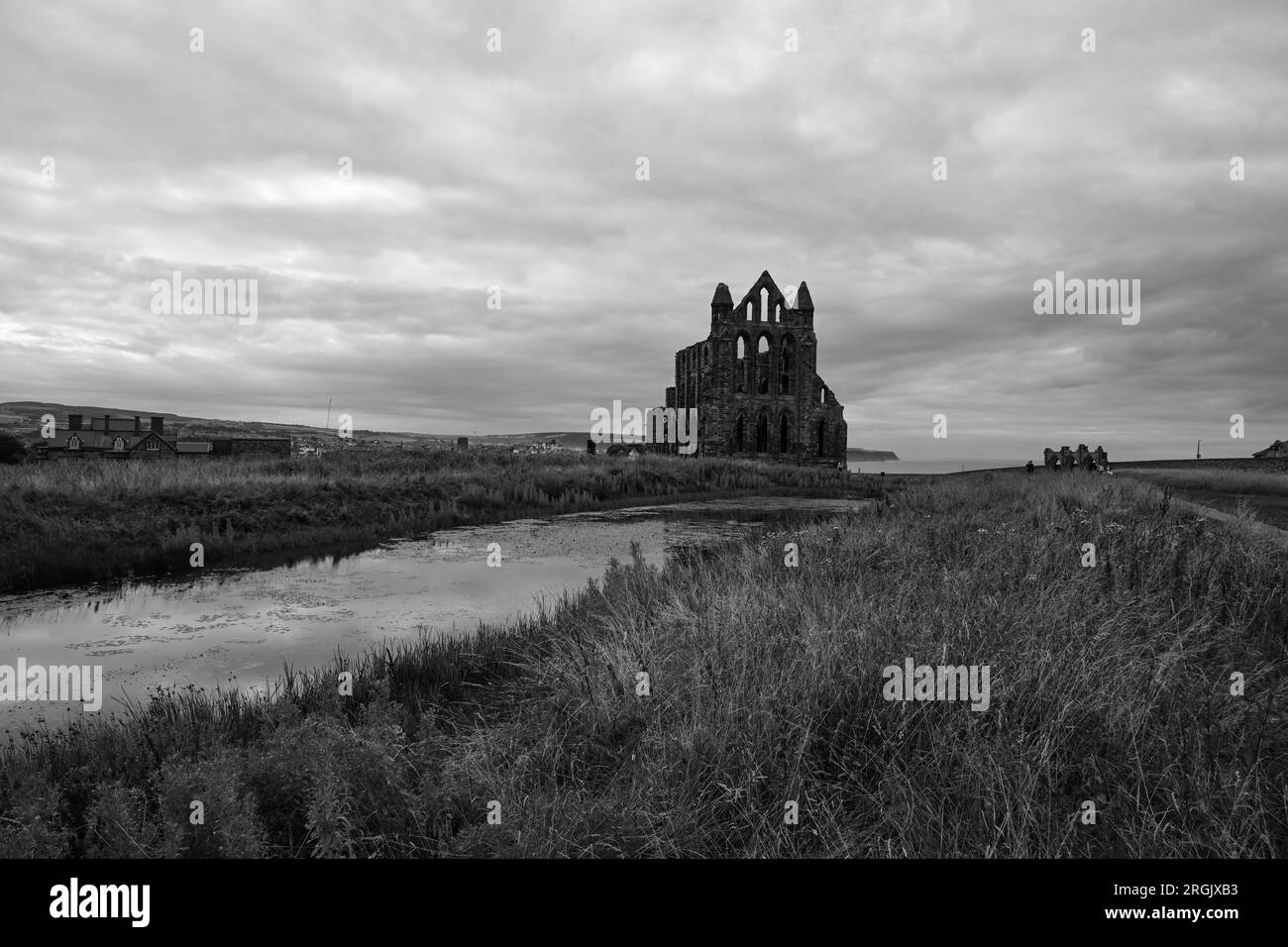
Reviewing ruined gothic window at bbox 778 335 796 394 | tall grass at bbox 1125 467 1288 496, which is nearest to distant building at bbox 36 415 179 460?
ruined gothic window at bbox 778 335 796 394

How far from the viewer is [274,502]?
18562mm

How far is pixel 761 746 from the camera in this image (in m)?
4.22

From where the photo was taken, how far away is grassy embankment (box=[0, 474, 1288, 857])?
3436mm

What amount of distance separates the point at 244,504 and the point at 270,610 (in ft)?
29.5

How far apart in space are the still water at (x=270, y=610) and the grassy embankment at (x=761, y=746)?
48.0 inches

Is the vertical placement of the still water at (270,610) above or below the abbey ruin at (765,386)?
below

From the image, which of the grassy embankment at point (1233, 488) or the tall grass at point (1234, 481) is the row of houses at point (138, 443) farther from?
the tall grass at point (1234, 481)

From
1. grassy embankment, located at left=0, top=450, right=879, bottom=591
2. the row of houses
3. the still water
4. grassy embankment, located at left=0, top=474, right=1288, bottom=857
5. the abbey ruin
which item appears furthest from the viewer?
the abbey ruin

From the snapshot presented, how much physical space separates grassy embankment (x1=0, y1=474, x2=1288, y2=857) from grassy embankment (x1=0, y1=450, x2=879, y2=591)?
9.08 metres

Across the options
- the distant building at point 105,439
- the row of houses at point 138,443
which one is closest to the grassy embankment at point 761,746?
the row of houses at point 138,443

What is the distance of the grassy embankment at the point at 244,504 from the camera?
1337cm

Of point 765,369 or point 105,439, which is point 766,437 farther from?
point 105,439

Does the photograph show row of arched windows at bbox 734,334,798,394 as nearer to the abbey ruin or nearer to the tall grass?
the abbey ruin

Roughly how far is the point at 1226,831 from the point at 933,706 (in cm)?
A: 174
